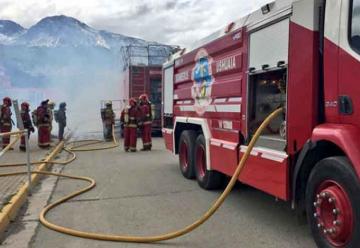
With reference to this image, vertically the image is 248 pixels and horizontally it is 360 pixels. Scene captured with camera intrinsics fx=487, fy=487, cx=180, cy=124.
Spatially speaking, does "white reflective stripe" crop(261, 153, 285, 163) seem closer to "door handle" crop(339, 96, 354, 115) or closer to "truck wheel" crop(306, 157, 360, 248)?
"truck wheel" crop(306, 157, 360, 248)

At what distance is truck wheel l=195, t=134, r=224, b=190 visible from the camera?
7.51 m

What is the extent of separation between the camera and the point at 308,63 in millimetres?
4379

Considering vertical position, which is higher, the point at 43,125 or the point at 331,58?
the point at 331,58

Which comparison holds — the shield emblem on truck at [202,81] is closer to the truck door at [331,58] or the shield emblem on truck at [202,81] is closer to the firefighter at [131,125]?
A: the truck door at [331,58]

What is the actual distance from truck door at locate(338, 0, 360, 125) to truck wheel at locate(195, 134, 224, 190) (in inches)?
145

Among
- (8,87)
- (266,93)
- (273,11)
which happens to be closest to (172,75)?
(266,93)

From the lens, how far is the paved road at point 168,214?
5102 millimetres

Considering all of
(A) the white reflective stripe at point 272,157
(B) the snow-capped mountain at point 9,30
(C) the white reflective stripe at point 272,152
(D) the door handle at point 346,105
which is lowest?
(A) the white reflective stripe at point 272,157

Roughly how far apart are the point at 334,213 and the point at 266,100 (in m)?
2.03

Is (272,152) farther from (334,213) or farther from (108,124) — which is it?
(108,124)

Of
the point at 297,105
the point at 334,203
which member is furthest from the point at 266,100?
the point at 334,203

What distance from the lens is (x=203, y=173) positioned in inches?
310

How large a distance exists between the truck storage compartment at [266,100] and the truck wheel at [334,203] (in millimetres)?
993

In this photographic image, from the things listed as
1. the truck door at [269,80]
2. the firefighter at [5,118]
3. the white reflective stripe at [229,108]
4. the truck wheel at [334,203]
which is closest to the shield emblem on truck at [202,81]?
the white reflective stripe at [229,108]
